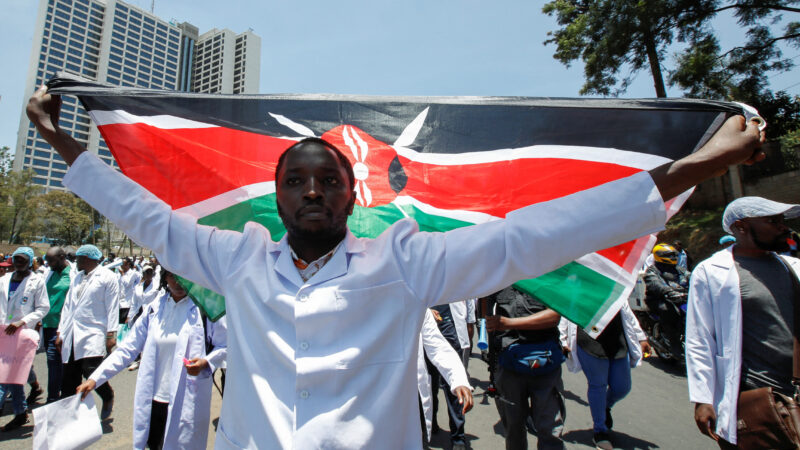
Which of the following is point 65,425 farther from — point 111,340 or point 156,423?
point 111,340

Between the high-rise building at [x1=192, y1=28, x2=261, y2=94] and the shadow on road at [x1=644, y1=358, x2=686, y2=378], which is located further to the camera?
the high-rise building at [x1=192, y1=28, x2=261, y2=94]

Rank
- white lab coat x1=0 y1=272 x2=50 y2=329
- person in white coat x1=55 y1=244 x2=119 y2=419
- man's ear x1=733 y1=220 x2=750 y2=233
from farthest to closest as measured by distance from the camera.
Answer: white lab coat x1=0 y1=272 x2=50 y2=329 < person in white coat x1=55 y1=244 x2=119 y2=419 < man's ear x1=733 y1=220 x2=750 y2=233

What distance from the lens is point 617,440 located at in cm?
462

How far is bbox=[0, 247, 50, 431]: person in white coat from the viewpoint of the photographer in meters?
5.22

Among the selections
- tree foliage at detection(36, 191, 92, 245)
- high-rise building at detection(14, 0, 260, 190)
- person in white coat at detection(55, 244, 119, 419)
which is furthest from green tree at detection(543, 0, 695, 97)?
high-rise building at detection(14, 0, 260, 190)

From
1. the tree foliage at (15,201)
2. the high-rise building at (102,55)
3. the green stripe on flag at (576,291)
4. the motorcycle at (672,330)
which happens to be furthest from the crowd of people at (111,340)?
the high-rise building at (102,55)

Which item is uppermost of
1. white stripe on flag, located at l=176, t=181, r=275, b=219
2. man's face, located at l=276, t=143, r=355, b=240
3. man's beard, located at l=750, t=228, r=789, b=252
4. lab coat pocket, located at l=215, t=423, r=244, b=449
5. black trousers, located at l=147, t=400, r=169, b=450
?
white stripe on flag, located at l=176, t=181, r=275, b=219

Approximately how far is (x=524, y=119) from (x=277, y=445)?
180 centimetres

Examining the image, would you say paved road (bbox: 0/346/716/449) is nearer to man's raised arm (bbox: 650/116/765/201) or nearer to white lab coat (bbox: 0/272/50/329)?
white lab coat (bbox: 0/272/50/329)

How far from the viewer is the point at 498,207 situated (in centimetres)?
218

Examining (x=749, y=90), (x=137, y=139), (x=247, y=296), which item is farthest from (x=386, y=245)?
(x=749, y=90)

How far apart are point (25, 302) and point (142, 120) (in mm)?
5123

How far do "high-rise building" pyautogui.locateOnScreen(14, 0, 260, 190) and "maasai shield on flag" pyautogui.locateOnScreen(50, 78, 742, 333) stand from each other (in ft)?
395

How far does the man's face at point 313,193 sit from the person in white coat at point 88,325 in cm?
532
